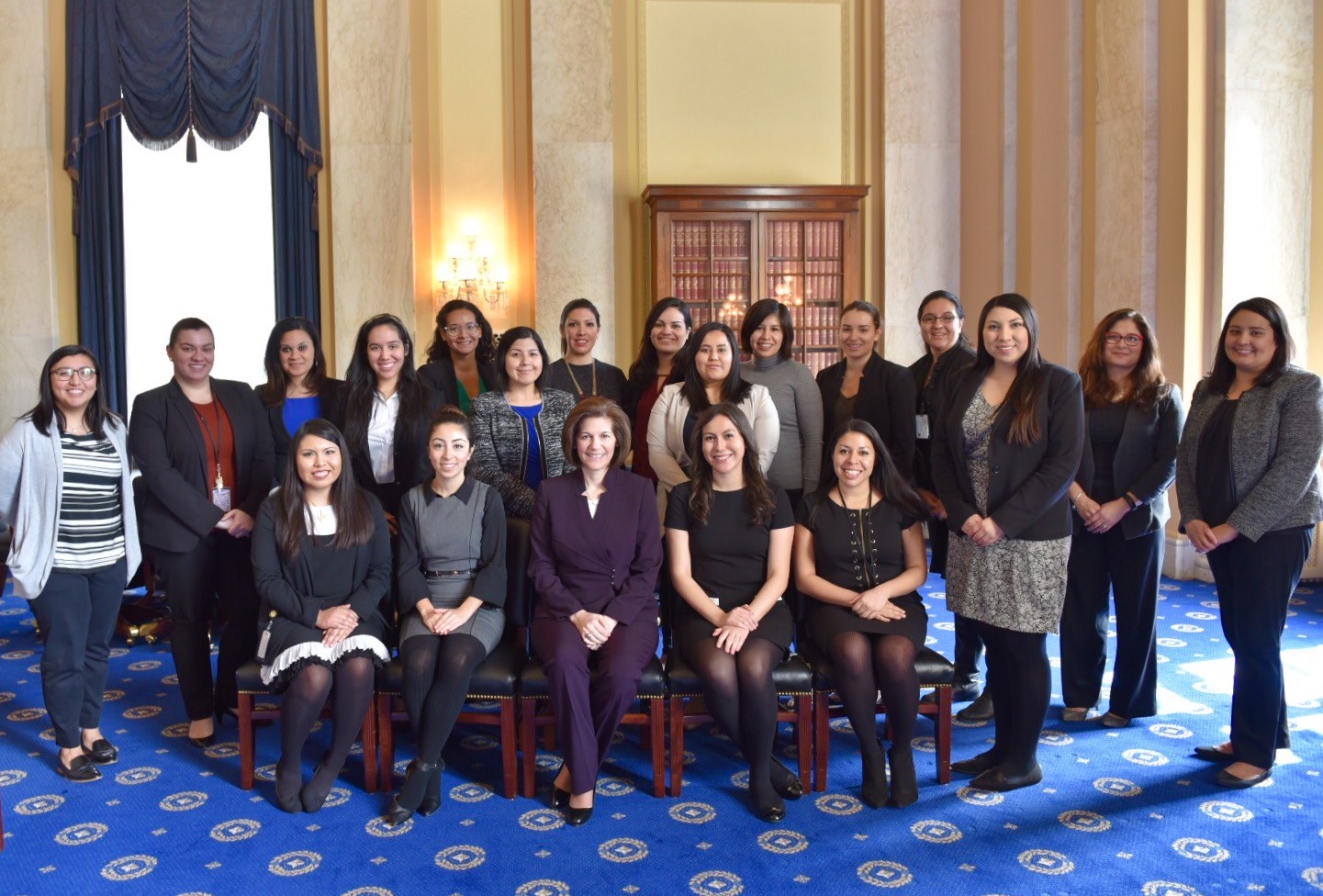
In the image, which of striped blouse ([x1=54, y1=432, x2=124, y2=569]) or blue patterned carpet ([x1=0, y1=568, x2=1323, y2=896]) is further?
striped blouse ([x1=54, y1=432, x2=124, y2=569])

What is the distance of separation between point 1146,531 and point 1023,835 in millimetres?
1374

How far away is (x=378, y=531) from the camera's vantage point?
366 centimetres

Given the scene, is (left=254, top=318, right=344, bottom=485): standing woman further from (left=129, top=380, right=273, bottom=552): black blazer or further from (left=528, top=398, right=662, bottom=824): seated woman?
(left=528, top=398, right=662, bottom=824): seated woman

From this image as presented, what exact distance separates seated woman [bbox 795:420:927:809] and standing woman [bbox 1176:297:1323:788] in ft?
3.13

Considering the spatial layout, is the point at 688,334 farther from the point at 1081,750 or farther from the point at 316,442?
the point at 1081,750

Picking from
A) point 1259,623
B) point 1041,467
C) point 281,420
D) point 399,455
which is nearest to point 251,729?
point 399,455

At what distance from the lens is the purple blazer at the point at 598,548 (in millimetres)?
3604

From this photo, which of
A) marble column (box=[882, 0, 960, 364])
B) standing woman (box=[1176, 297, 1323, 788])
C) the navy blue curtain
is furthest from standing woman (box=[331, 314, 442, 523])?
marble column (box=[882, 0, 960, 364])

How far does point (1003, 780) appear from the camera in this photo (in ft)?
11.3

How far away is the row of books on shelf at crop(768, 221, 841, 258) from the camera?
858 centimetres

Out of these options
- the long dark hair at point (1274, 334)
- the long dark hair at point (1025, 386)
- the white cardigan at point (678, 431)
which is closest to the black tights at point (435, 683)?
the white cardigan at point (678, 431)

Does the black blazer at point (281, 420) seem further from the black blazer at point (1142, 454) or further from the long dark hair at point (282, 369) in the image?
the black blazer at point (1142, 454)

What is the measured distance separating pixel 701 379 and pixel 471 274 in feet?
16.7

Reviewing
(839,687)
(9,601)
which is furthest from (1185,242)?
(9,601)
